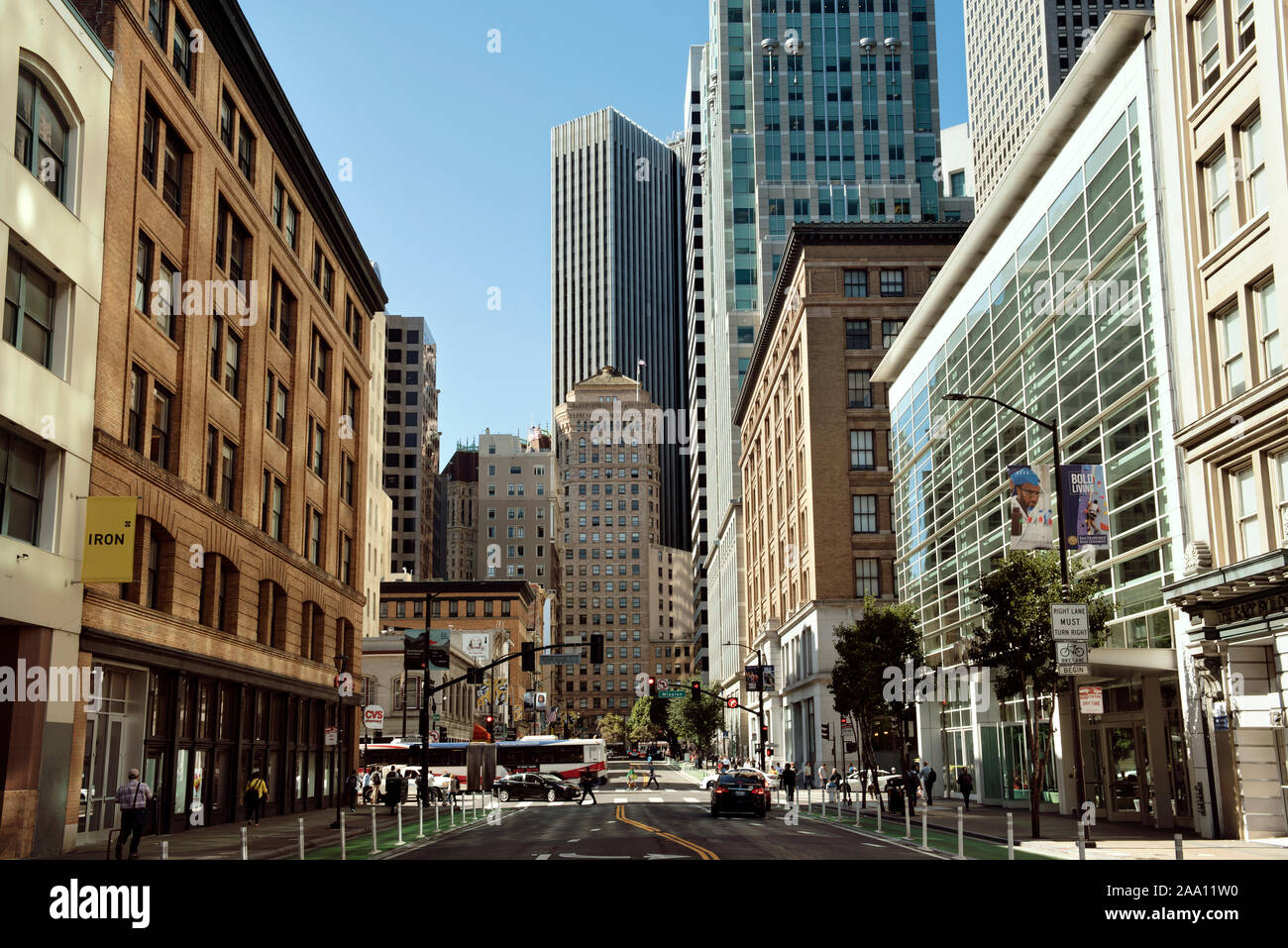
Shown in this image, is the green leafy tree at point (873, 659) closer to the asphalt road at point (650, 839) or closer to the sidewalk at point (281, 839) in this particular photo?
the asphalt road at point (650, 839)

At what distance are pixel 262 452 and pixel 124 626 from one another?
14.7 m

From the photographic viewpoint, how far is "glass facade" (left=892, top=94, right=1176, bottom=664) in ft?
111

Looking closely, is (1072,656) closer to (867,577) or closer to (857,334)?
(867,577)

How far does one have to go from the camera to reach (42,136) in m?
27.6

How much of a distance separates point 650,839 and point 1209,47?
24791mm

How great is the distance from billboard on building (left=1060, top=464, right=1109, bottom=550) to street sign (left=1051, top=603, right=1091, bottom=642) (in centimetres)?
429

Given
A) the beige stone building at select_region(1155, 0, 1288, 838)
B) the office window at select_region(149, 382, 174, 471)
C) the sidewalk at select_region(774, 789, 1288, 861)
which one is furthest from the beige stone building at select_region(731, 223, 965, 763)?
the office window at select_region(149, 382, 174, 471)

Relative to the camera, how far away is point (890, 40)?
444ft

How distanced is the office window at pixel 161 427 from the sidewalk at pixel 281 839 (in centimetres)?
1080

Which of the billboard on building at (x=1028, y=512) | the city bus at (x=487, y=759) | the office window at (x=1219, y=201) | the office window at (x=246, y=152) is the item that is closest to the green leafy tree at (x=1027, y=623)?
the billboard on building at (x=1028, y=512)

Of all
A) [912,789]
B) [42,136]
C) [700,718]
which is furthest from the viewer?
[700,718]

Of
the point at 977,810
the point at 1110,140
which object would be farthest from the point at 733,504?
the point at 1110,140

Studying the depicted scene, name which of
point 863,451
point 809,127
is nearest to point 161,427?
point 863,451
